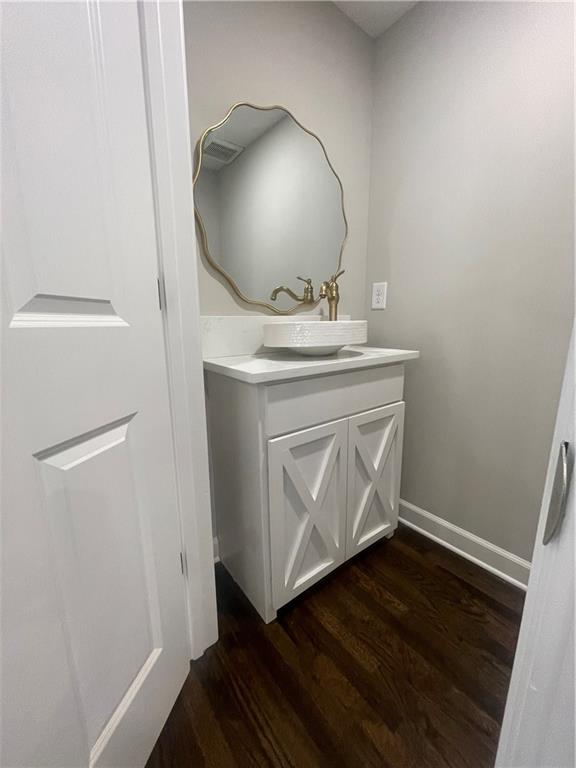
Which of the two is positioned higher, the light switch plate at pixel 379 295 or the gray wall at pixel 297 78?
the gray wall at pixel 297 78

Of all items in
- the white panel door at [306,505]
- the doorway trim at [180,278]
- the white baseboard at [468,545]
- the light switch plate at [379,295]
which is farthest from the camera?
the light switch plate at [379,295]

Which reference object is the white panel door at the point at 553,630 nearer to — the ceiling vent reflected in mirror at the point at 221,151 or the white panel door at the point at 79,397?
the white panel door at the point at 79,397

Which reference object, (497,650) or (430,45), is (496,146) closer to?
(430,45)

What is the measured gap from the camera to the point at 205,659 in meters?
0.89

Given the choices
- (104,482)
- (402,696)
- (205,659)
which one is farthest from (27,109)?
(402,696)

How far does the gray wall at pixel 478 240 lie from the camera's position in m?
→ 0.94

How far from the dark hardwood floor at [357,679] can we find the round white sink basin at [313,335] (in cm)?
88

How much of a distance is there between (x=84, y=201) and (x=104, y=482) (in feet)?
1.52

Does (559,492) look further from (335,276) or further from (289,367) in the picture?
(335,276)

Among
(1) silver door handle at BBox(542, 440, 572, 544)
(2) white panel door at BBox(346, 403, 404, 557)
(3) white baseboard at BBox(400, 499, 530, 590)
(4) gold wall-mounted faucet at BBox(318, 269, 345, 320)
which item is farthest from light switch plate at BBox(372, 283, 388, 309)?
(1) silver door handle at BBox(542, 440, 572, 544)

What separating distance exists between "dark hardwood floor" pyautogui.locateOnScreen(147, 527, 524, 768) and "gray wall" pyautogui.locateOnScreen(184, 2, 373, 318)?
3.61 ft

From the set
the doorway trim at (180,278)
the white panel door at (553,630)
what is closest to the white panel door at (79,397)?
the doorway trim at (180,278)

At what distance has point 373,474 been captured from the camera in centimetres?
115

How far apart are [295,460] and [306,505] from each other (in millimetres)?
157
